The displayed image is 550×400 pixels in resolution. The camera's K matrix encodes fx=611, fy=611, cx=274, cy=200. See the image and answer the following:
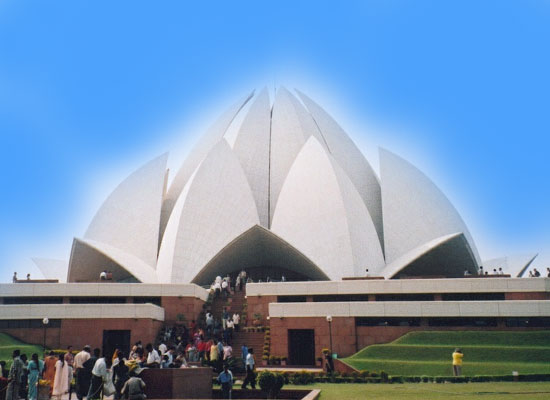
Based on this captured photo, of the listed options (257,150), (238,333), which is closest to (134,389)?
A: (238,333)

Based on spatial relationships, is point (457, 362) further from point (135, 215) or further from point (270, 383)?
point (135, 215)

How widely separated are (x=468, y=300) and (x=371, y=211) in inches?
385

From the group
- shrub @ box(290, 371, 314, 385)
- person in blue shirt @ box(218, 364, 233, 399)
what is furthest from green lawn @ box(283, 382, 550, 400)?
person in blue shirt @ box(218, 364, 233, 399)

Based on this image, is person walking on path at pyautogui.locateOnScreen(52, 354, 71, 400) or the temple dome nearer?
person walking on path at pyautogui.locateOnScreen(52, 354, 71, 400)

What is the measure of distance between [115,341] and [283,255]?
964cm

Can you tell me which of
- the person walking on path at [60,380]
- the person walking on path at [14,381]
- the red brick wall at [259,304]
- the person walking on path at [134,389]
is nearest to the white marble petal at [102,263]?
the red brick wall at [259,304]

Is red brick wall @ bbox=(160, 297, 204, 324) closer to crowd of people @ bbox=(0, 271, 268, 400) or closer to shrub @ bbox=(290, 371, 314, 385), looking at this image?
crowd of people @ bbox=(0, 271, 268, 400)

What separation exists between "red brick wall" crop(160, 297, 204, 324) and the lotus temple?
0.04 m

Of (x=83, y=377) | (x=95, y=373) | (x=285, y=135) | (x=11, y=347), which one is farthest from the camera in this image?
(x=285, y=135)

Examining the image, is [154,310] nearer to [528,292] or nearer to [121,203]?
[121,203]

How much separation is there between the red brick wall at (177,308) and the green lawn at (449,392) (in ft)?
28.6

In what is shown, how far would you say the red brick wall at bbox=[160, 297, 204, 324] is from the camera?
21141 mm

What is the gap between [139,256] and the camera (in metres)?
27.0

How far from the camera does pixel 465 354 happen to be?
16.6 m
